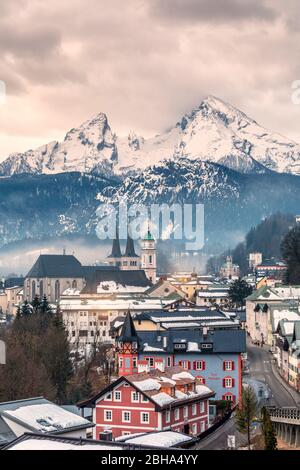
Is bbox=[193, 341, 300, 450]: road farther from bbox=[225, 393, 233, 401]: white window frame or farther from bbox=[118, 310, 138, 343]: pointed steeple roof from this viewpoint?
bbox=[118, 310, 138, 343]: pointed steeple roof

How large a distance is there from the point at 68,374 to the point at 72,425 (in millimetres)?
17961

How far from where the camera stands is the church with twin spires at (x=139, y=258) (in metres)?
116

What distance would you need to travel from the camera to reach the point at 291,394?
41.5 m

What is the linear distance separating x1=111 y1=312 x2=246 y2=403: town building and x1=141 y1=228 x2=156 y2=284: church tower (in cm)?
6942

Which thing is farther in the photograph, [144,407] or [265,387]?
[265,387]

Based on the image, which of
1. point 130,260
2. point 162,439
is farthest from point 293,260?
point 162,439

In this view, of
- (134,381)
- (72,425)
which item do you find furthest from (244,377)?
(72,425)

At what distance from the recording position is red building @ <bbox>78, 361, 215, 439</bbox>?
31547mm

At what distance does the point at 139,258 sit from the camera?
130m

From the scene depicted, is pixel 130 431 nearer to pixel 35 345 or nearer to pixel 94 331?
pixel 35 345

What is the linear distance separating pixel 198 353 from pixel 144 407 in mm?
11602

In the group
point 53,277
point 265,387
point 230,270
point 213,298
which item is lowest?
point 265,387

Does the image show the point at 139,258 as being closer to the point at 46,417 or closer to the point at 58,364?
the point at 58,364

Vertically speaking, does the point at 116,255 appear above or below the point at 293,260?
above
